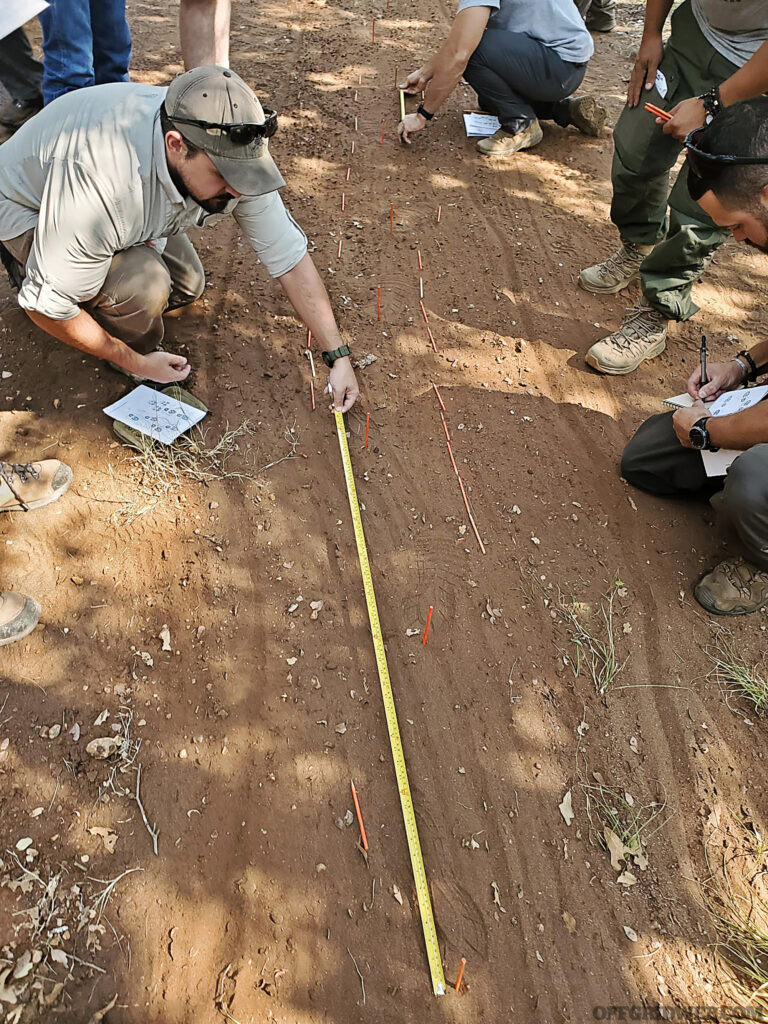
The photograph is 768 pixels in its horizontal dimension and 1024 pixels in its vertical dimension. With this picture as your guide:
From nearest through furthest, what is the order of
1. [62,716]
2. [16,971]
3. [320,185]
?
[16,971] < [62,716] < [320,185]

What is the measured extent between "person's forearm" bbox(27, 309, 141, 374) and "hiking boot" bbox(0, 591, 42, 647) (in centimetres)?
103

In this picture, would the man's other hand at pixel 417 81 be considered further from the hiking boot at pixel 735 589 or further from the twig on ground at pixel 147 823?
the twig on ground at pixel 147 823

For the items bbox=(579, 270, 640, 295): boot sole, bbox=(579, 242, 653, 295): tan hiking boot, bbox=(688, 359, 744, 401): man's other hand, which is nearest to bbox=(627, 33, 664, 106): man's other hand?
bbox=(579, 242, 653, 295): tan hiking boot

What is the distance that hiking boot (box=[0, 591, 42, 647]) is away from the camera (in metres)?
2.41

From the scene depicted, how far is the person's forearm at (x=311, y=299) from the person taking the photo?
279 cm

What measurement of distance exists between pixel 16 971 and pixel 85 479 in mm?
1867

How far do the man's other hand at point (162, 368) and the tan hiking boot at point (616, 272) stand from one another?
259cm

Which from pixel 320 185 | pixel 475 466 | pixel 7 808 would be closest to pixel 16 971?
pixel 7 808

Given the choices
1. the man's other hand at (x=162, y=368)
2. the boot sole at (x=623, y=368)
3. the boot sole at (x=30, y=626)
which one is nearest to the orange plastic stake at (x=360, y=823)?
the boot sole at (x=30, y=626)

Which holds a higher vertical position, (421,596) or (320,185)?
(320,185)

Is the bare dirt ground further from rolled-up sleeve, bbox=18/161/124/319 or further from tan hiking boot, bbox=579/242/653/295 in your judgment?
rolled-up sleeve, bbox=18/161/124/319

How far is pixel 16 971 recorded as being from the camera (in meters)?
1.82

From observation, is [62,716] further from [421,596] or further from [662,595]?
[662,595]

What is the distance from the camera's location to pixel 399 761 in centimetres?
222
